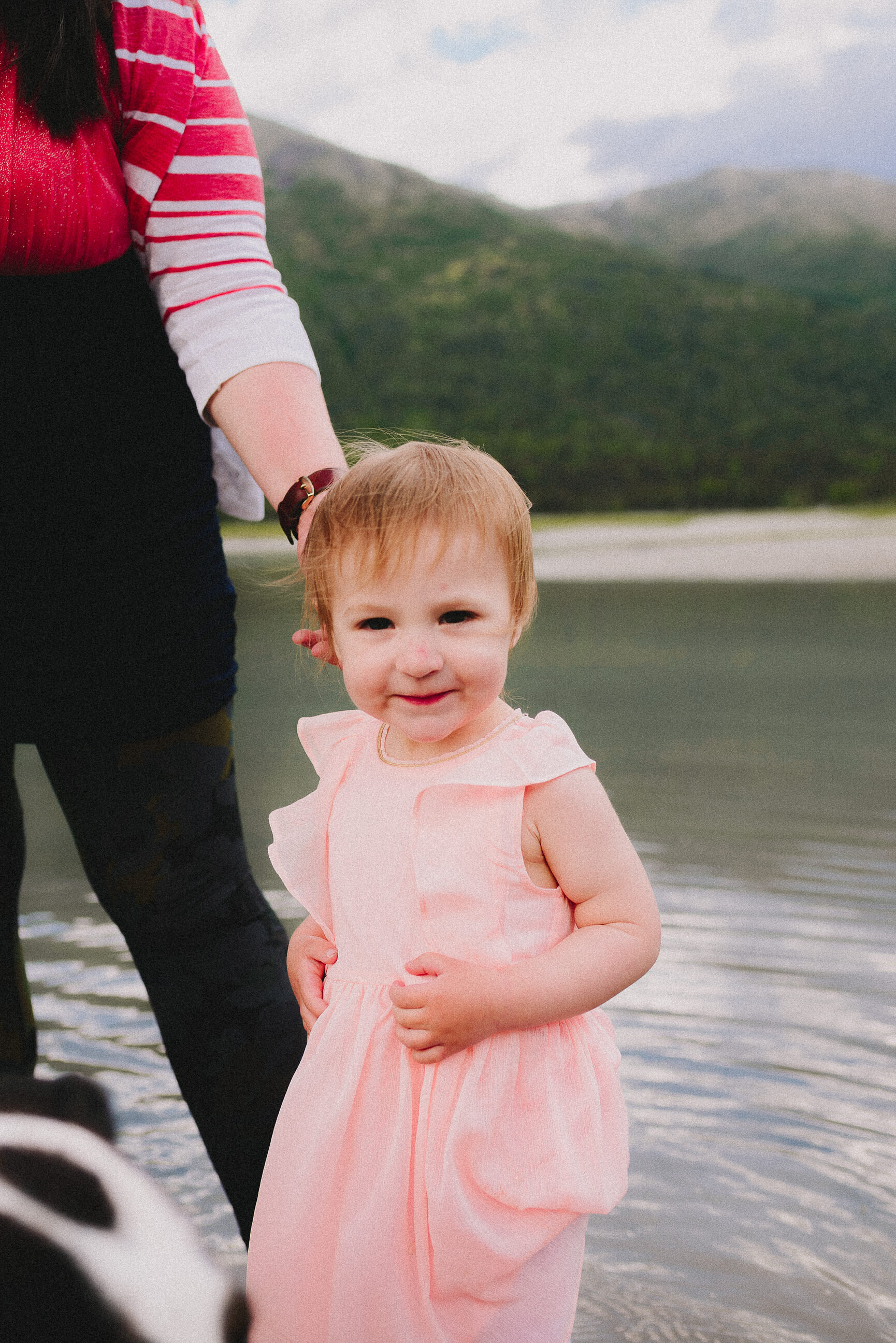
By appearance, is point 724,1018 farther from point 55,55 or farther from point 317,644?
point 55,55

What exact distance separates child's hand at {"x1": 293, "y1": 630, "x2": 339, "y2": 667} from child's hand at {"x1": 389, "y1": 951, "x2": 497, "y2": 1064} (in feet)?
0.83

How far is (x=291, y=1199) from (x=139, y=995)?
1.23 m

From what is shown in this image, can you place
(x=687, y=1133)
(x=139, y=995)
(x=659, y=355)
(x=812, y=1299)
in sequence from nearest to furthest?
1. (x=812, y=1299)
2. (x=687, y=1133)
3. (x=139, y=995)
4. (x=659, y=355)

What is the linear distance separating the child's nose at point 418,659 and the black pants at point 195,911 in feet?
0.99

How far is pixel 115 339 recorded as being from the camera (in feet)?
3.31

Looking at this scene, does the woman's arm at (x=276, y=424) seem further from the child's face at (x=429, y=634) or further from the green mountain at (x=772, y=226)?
the green mountain at (x=772, y=226)

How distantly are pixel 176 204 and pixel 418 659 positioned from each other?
43cm

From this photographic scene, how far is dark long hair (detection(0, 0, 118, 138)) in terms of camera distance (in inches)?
35.3

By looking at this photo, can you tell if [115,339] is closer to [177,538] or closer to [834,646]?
[177,538]

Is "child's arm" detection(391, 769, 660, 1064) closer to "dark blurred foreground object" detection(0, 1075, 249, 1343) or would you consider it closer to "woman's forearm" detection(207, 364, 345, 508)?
"woman's forearm" detection(207, 364, 345, 508)

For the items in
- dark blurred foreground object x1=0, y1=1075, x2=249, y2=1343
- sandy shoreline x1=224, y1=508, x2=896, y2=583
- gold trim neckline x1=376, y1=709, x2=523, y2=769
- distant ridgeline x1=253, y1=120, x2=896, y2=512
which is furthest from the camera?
distant ridgeline x1=253, y1=120, x2=896, y2=512

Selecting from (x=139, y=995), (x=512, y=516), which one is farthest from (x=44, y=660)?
(x=139, y=995)

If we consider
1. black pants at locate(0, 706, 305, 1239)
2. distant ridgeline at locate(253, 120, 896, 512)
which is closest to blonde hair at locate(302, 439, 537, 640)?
black pants at locate(0, 706, 305, 1239)

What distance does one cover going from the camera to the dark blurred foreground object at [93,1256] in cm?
29
